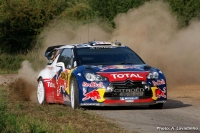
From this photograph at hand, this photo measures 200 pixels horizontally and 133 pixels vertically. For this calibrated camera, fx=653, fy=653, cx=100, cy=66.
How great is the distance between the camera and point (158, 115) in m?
13.3

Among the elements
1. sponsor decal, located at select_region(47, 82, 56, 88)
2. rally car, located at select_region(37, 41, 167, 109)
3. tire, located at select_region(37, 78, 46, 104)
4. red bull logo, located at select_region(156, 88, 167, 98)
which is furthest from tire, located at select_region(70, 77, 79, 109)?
tire, located at select_region(37, 78, 46, 104)

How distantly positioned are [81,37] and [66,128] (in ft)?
72.2

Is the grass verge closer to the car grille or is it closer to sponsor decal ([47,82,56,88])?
the car grille

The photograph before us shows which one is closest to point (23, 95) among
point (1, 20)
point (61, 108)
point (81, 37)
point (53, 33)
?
point (61, 108)

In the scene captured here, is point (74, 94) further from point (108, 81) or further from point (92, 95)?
point (108, 81)

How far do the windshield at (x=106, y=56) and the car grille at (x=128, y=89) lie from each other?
4.08 ft

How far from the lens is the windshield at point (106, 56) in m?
15.2

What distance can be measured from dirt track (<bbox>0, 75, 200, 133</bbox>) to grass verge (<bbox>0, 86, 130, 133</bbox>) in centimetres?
42

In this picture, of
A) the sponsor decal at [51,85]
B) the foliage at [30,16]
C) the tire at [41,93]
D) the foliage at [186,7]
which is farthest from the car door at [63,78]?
the foliage at [186,7]

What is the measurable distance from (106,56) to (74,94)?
5.02ft

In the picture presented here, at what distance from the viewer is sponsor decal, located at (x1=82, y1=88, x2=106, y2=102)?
14062mm

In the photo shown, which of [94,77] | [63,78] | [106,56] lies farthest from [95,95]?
[106,56]

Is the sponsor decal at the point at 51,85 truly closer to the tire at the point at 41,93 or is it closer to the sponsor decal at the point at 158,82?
the tire at the point at 41,93

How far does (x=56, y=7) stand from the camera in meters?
51.5
